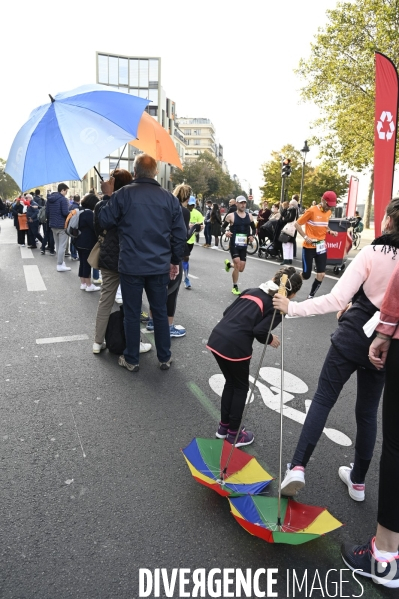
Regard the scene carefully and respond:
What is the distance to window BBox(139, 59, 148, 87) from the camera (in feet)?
233

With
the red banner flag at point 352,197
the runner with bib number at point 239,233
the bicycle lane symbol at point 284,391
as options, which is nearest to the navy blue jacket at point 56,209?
the runner with bib number at point 239,233

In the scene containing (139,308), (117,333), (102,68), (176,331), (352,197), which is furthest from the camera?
(102,68)

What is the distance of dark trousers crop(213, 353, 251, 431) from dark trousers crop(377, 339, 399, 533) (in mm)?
1171

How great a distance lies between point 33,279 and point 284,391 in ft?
24.0

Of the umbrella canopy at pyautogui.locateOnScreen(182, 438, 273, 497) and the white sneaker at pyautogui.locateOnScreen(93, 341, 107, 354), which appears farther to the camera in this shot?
the white sneaker at pyautogui.locateOnScreen(93, 341, 107, 354)

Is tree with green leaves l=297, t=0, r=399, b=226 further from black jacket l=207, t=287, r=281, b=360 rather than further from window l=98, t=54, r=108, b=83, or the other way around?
window l=98, t=54, r=108, b=83

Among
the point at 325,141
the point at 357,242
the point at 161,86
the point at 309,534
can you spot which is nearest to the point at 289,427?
the point at 309,534

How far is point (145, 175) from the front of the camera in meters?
4.36

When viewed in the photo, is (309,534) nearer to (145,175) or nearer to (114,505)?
(114,505)

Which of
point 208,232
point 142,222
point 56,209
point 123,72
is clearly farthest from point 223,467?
point 123,72

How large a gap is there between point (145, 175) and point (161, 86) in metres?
75.5

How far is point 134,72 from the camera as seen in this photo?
71.1 metres

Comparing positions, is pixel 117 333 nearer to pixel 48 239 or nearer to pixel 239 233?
pixel 239 233

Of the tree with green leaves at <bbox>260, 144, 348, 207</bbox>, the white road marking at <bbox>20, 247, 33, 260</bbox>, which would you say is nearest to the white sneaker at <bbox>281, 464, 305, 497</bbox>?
the white road marking at <bbox>20, 247, 33, 260</bbox>
